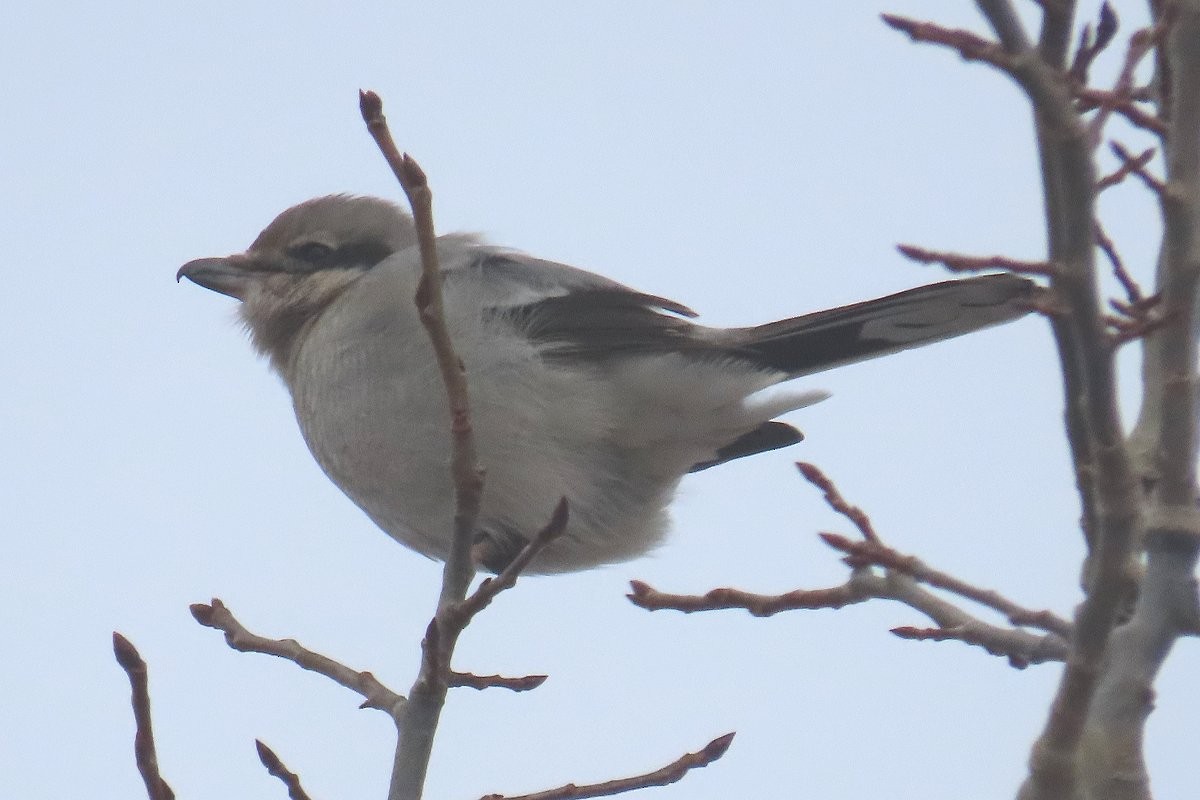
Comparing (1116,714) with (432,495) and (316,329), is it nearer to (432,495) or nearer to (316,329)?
(432,495)

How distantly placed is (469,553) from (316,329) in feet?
6.56

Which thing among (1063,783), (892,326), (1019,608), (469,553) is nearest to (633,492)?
(892,326)

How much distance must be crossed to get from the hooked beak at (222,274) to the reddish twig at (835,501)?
295 centimetres

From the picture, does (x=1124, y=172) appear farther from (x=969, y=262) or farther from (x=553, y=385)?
(x=553, y=385)

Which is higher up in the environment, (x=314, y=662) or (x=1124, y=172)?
(x=1124, y=172)

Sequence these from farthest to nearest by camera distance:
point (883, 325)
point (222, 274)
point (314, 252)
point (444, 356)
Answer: point (222, 274)
point (314, 252)
point (883, 325)
point (444, 356)

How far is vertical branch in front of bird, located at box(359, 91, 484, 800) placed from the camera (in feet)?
7.63

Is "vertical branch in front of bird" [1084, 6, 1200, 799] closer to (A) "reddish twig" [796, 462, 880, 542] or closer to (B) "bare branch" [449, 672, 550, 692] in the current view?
(A) "reddish twig" [796, 462, 880, 542]

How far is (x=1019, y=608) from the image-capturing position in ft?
7.40

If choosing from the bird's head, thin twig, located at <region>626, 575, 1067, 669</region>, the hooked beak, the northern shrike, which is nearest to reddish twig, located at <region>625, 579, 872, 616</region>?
thin twig, located at <region>626, 575, 1067, 669</region>

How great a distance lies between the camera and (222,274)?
17.5 feet

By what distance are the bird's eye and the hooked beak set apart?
226 millimetres

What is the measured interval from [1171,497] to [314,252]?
3650 millimetres

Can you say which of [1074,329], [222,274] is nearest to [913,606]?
[1074,329]
